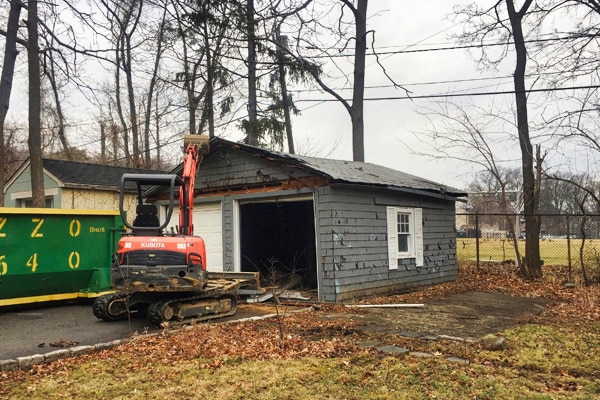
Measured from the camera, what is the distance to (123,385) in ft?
18.0

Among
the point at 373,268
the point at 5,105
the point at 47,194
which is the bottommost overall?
the point at 373,268

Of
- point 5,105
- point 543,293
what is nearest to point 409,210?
point 543,293

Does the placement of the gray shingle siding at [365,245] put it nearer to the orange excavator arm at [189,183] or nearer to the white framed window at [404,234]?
the white framed window at [404,234]

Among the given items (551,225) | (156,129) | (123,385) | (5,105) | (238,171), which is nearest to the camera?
(123,385)

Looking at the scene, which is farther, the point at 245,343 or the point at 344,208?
the point at 344,208

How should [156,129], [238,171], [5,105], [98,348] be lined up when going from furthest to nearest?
[156,129]
[5,105]
[238,171]
[98,348]

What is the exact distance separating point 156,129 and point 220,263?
768 inches

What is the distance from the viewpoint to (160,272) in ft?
27.0

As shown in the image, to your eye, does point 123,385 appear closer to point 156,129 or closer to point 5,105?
point 5,105

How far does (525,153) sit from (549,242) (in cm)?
1358

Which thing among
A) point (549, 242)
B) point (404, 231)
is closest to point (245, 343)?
point (404, 231)

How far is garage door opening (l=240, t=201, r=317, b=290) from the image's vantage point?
15407 millimetres

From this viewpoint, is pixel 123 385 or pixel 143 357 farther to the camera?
pixel 143 357

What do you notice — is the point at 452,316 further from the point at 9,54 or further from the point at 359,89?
the point at 9,54
